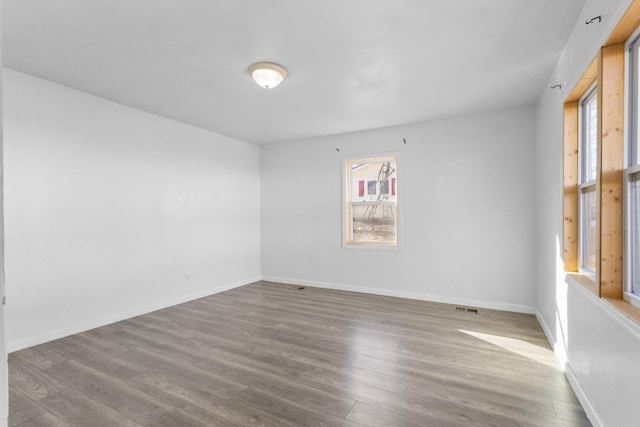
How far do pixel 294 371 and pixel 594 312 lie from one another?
2.14m

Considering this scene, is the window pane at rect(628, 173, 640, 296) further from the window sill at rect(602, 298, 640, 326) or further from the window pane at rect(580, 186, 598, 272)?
the window pane at rect(580, 186, 598, 272)

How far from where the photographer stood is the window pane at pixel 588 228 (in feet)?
8.13

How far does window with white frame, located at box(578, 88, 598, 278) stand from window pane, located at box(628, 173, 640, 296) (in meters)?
0.64

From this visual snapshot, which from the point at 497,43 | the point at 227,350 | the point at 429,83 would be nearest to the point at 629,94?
the point at 497,43

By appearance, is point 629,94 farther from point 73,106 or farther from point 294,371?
point 73,106

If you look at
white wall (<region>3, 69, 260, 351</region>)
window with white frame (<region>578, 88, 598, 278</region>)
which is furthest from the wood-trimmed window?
white wall (<region>3, 69, 260, 351</region>)

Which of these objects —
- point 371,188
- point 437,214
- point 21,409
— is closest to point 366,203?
point 371,188

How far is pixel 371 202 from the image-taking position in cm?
538

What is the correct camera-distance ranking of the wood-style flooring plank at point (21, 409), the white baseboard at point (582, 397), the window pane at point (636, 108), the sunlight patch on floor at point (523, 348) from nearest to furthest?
the window pane at point (636, 108) → the white baseboard at point (582, 397) → the wood-style flooring plank at point (21, 409) → the sunlight patch on floor at point (523, 348)

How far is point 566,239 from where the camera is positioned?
108 inches

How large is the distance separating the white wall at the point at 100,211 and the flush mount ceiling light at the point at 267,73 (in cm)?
204

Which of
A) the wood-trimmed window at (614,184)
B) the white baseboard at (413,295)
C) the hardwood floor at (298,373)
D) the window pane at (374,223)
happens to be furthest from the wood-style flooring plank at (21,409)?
the window pane at (374,223)

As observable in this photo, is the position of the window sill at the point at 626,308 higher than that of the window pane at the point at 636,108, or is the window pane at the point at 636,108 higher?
the window pane at the point at 636,108

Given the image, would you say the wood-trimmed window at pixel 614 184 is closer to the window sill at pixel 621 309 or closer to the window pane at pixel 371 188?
the window sill at pixel 621 309
